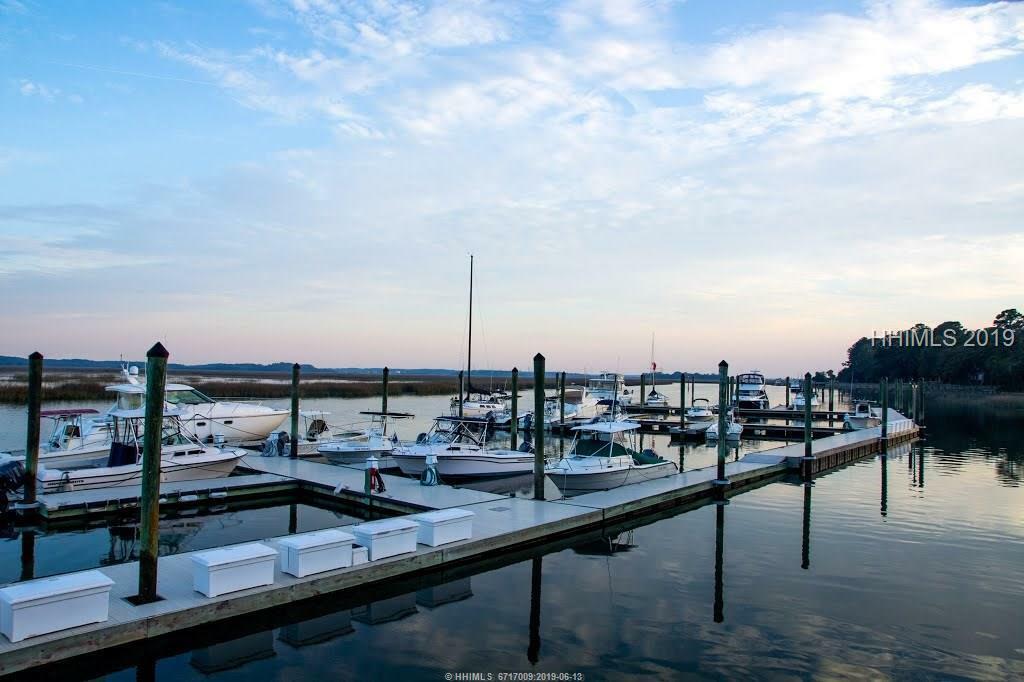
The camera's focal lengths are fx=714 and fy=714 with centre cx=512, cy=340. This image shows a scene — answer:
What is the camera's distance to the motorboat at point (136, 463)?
1812 cm

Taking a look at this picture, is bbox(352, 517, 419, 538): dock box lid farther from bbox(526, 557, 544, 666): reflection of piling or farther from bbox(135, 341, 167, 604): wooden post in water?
bbox(135, 341, 167, 604): wooden post in water

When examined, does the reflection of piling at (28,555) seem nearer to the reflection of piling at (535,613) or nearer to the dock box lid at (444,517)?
the dock box lid at (444,517)

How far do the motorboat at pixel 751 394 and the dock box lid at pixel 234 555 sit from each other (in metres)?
52.5

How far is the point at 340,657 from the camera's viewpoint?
9.26 meters

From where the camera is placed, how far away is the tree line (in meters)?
101

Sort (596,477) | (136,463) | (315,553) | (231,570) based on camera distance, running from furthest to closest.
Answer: (596,477), (136,463), (315,553), (231,570)

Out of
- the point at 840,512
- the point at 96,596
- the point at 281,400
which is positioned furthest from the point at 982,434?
the point at 281,400

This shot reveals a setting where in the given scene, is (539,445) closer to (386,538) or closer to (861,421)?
(386,538)

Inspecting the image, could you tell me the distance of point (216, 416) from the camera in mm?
31031

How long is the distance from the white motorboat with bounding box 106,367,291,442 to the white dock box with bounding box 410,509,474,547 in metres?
15.8

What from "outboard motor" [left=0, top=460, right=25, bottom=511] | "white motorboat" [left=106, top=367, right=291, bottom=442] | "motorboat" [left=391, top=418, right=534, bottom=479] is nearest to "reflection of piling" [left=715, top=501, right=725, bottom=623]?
"motorboat" [left=391, top=418, right=534, bottom=479]

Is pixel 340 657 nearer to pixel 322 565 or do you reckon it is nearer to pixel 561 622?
pixel 322 565

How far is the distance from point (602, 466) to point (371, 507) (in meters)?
7.09

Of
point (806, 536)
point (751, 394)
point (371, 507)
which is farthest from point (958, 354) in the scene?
point (371, 507)
